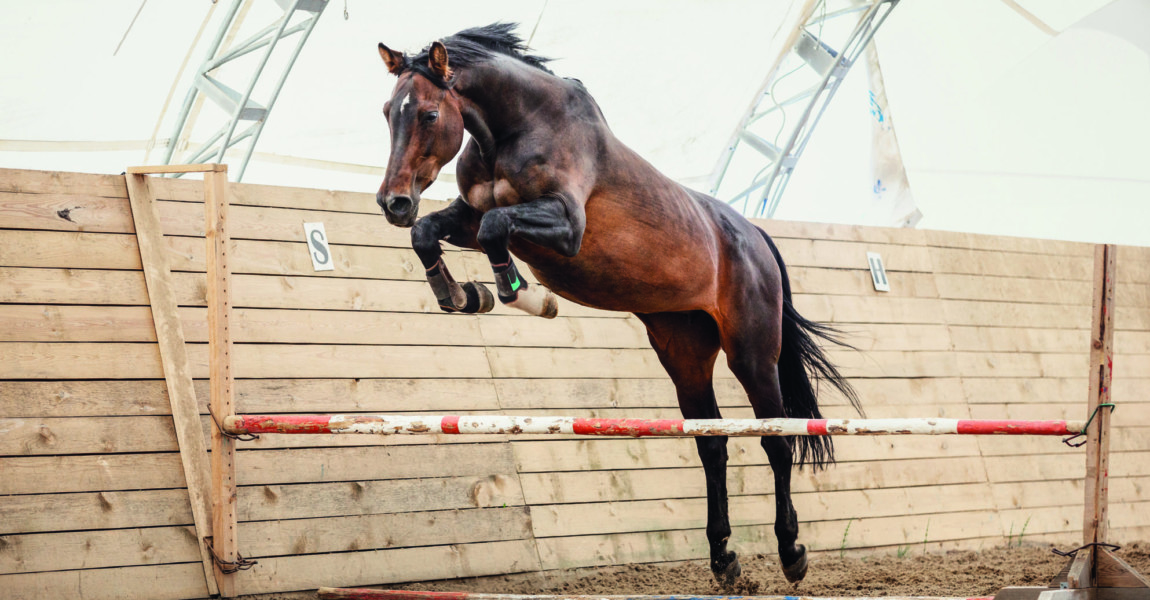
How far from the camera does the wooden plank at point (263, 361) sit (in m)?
2.76

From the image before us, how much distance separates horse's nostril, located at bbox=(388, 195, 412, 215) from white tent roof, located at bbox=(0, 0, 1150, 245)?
286 cm

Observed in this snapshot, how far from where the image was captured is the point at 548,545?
10.7ft

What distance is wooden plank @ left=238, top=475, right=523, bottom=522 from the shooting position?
9.55 ft

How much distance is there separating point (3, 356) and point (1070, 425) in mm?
2997

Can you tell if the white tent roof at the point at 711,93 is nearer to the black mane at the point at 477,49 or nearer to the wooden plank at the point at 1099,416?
the black mane at the point at 477,49

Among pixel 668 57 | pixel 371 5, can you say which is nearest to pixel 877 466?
pixel 668 57

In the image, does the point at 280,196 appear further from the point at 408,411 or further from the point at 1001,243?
the point at 1001,243

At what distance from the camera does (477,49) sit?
228 centimetres

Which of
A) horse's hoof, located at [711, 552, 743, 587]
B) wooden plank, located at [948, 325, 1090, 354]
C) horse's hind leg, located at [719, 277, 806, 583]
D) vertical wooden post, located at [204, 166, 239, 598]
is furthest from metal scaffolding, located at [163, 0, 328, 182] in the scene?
wooden plank, located at [948, 325, 1090, 354]

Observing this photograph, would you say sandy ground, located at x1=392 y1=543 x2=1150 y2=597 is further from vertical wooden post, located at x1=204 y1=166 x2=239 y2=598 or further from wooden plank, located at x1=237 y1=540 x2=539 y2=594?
vertical wooden post, located at x1=204 y1=166 x2=239 y2=598

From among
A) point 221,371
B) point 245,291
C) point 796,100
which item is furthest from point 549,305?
point 796,100

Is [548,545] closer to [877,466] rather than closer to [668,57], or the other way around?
[877,466]

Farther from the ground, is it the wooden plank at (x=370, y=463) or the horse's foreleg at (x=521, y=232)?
the horse's foreleg at (x=521, y=232)

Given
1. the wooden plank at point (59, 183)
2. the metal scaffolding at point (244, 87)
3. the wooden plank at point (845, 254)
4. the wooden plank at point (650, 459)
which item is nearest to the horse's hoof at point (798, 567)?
the wooden plank at point (650, 459)
